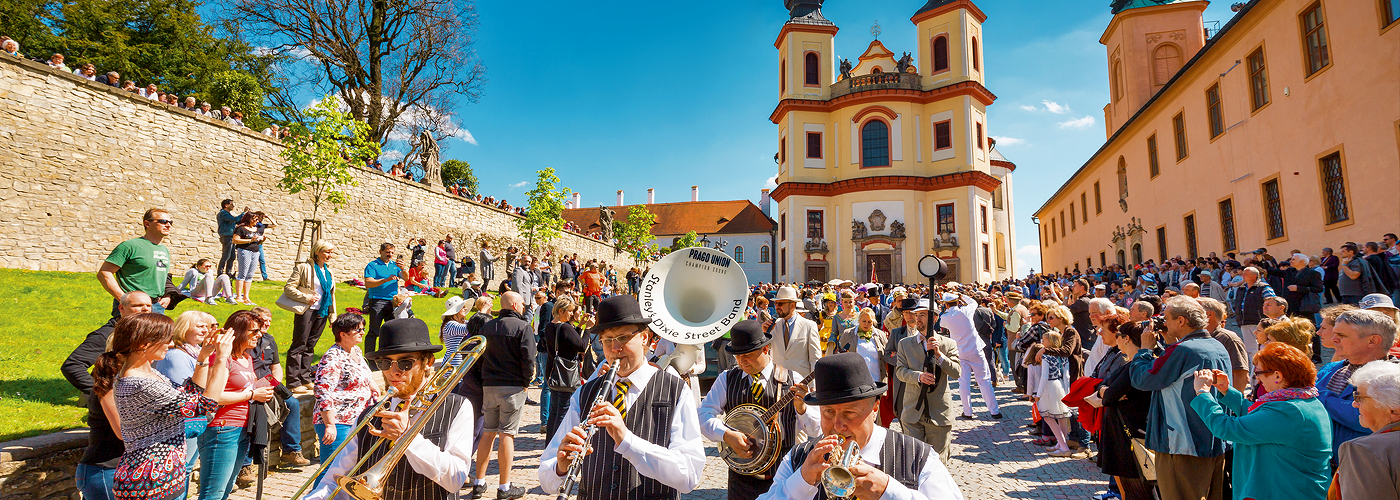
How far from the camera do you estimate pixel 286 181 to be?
63.9ft

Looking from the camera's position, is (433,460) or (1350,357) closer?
(433,460)

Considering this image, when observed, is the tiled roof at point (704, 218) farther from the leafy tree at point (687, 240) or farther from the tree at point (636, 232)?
the tree at point (636, 232)

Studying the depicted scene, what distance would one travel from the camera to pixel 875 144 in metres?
41.4

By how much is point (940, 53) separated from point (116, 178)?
4215 cm

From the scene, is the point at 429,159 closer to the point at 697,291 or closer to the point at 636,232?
the point at 636,232

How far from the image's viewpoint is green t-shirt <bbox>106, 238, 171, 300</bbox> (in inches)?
216

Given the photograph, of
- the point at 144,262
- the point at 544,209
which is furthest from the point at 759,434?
the point at 544,209

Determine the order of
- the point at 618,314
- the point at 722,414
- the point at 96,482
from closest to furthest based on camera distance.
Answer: the point at 618,314 < the point at 96,482 < the point at 722,414

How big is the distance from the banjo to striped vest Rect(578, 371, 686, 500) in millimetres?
569

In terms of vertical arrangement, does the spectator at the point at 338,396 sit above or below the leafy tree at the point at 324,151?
below

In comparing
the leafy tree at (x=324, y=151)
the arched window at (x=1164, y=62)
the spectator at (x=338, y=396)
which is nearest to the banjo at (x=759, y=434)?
the spectator at (x=338, y=396)

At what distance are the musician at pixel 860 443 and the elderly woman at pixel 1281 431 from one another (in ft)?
7.18

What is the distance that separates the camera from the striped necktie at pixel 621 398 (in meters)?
2.80

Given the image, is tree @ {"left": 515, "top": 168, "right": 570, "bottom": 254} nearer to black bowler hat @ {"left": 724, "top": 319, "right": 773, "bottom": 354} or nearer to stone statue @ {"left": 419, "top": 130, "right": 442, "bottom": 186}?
stone statue @ {"left": 419, "top": 130, "right": 442, "bottom": 186}
